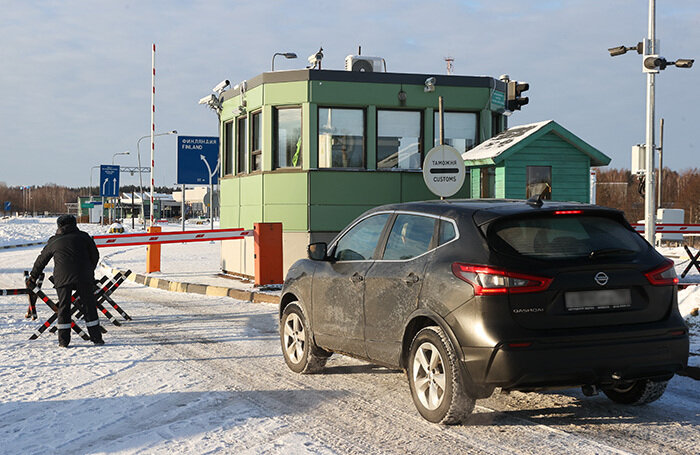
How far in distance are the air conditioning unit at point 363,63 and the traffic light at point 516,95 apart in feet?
10.4

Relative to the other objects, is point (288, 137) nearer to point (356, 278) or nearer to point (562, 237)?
point (356, 278)

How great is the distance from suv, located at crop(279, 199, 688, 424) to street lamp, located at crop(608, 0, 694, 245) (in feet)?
36.7

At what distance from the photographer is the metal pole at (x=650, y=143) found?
634 inches

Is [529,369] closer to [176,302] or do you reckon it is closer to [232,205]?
[176,302]

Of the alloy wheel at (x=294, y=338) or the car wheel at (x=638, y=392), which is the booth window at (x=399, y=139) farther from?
the car wheel at (x=638, y=392)

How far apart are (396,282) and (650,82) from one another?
12.8m

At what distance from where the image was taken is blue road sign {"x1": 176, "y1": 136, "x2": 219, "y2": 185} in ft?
89.2

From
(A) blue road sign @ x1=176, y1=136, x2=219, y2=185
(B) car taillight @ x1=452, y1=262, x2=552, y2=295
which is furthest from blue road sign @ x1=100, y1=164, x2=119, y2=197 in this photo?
(B) car taillight @ x1=452, y1=262, x2=552, y2=295

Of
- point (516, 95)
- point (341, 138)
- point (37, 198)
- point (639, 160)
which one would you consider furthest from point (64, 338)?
point (37, 198)

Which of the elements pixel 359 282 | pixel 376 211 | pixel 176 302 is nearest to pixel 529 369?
pixel 359 282

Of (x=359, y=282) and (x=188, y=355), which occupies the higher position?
(x=359, y=282)

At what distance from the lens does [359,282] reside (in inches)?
253

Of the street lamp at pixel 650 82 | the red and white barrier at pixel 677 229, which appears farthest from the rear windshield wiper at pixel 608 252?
the red and white barrier at pixel 677 229

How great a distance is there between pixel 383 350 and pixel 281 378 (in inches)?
57.5
